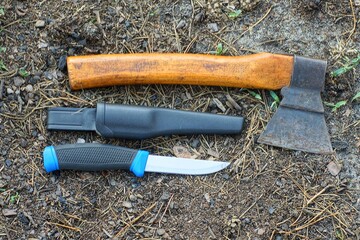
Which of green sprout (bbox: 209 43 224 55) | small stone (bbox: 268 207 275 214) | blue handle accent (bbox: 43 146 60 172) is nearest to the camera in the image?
blue handle accent (bbox: 43 146 60 172)

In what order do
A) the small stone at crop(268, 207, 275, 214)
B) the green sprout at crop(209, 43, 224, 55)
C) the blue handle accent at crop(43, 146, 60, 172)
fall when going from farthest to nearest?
the green sprout at crop(209, 43, 224, 55) → the small stone at crop(268, 207, 275, 214) → the blue handle accent at crop(43, 146, 60, 172)

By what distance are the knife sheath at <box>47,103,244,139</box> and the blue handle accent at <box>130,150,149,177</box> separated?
0.10 m

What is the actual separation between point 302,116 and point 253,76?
14.3 inches

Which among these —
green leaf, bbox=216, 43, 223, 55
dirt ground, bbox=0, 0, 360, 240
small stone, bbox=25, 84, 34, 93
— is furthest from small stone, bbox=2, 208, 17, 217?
green leaf, bbox=216, 43, 223, 55

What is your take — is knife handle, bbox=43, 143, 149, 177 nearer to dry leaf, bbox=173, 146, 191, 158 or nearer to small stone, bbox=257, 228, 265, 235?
dry leaf, bbox=173, 146, 191, 158

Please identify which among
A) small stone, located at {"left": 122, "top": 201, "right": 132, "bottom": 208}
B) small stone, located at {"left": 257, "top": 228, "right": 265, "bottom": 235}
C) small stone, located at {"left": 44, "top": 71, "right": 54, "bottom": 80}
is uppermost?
small stone, located at {"left": 44, "top": 71, "right": 54, "bottom": 80}

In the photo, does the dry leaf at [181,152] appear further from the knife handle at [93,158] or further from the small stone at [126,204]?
the small stone at [126,204]

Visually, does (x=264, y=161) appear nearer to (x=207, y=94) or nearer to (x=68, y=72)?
(x=207, y=94)

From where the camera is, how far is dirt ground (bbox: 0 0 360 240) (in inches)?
147

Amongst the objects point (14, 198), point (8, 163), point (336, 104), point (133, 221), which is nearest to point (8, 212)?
point (14, 198)

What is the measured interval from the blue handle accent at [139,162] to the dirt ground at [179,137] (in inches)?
3.3

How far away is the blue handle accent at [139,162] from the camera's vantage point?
3.71 meters

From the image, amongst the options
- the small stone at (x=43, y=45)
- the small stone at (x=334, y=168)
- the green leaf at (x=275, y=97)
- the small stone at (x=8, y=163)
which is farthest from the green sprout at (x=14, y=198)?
the small stone at (x=334, y=168)

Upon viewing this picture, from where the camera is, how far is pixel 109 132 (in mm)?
3715
